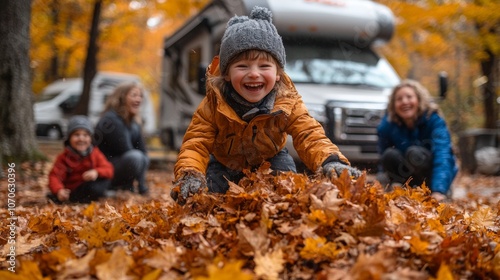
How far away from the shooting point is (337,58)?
7.79 m

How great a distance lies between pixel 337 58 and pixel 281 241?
237 inches

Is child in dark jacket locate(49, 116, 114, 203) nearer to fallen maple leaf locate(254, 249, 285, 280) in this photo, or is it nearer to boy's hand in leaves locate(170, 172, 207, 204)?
boy's hand in leaves locate(170, 172, 207, 204)

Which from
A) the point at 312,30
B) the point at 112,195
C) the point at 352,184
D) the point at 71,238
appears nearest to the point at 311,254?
the point at 352,184

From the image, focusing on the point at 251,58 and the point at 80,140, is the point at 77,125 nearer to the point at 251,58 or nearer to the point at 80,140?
the point at 80,140

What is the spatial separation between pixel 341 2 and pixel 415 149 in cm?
348

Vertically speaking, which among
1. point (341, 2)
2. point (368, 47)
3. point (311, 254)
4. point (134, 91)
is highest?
point (341, 2)

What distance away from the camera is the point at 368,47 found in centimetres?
824

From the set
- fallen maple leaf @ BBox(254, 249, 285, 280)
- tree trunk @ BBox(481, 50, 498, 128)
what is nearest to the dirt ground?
tree trunk @ BBox(481, 50, 498, 128)

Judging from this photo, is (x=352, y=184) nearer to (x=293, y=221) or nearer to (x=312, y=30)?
(x=293, y=221)

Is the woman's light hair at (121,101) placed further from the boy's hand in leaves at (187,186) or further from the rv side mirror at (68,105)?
the rv side mirror at (68,105)

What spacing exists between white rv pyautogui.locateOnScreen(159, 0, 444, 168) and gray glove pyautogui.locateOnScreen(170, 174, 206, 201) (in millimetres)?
4205

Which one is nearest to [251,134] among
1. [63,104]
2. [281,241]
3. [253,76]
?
[253,76]

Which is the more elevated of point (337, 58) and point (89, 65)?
point (89, 65)

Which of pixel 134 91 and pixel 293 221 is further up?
pixel 134 91
